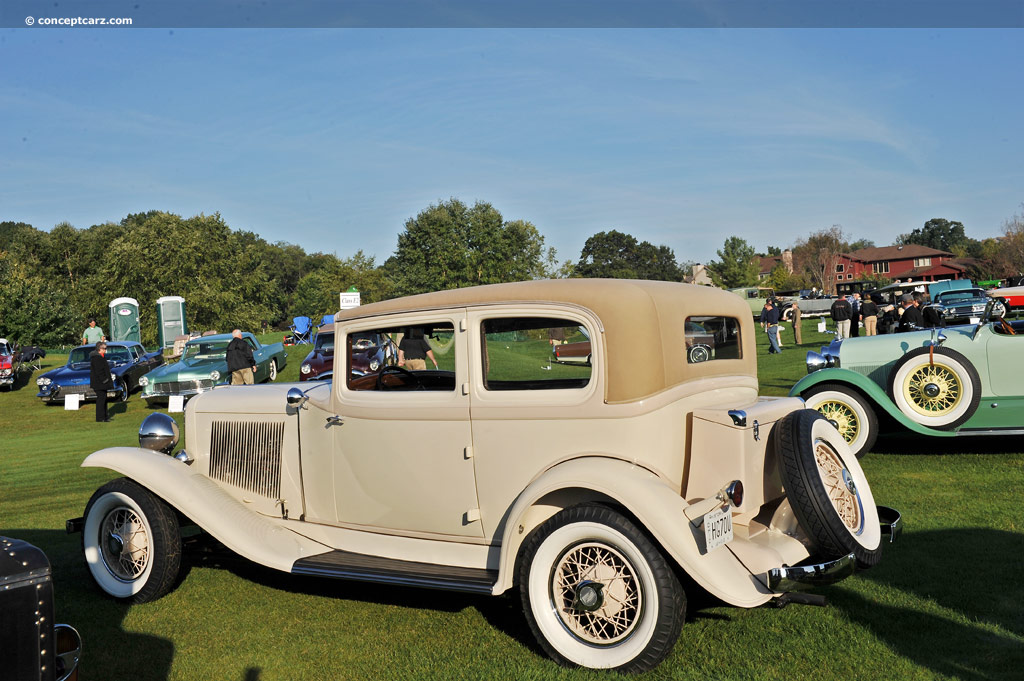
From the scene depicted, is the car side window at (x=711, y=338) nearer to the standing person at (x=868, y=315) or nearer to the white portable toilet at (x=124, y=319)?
the standing person at (x=868, y=315)

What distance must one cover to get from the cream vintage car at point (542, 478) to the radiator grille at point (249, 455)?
2cm

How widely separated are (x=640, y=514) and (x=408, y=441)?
61.0 inches

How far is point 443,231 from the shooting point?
6719cm

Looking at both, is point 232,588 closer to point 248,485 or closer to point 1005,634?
point 248,485

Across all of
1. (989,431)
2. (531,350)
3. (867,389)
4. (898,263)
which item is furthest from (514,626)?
(898,263)

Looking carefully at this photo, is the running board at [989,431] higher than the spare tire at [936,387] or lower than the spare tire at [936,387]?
lower

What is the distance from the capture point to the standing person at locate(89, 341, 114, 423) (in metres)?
16.7

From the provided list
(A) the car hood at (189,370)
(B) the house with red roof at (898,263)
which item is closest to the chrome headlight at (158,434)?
(A) the car hood at (189,370)

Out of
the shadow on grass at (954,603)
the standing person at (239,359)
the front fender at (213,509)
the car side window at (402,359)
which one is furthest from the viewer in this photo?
the standing person at (239,359)

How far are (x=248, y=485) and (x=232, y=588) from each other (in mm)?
779

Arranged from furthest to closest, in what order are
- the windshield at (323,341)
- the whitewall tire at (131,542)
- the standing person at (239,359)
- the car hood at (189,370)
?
1. the windshield at (323,341)
2. the car hood at (189,370)
3. the standing person at (239,359)
4. the whitewall tire at (131,542)

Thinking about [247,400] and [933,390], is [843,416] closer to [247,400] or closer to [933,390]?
[933,390]

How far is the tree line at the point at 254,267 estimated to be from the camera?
4634 cm

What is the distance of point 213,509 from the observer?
5133 millimetres
